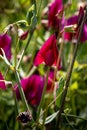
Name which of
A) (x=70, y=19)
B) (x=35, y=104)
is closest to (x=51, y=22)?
(x=70, y=19)

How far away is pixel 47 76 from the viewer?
0.64 metres

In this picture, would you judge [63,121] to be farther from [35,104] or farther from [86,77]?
[86,77]

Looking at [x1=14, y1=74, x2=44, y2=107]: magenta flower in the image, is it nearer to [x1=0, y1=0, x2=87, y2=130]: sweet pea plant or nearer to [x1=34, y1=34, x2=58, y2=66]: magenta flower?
[x1=0, y1=0, x2=87, y2=130]: sweet pea plant

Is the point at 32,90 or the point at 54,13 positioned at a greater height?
the point at 54,13

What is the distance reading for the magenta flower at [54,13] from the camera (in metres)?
0.75

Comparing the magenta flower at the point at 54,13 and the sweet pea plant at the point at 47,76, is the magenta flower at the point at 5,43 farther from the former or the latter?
the magenta flower at the point at 54,13

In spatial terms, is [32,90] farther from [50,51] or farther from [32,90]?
[50,51]

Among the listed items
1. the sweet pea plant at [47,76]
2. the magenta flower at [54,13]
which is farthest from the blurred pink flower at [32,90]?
the magenta flower at [54,13]

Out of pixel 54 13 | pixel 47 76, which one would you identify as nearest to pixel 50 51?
pixel 47 76

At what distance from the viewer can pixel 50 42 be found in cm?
62

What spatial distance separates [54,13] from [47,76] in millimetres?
176

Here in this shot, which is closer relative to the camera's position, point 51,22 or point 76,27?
point 76,27

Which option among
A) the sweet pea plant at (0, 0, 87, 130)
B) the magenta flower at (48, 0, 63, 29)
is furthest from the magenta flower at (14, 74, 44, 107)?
the magenta flower at (48, 0, 63, 29)

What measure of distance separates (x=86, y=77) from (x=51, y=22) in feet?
0.64
